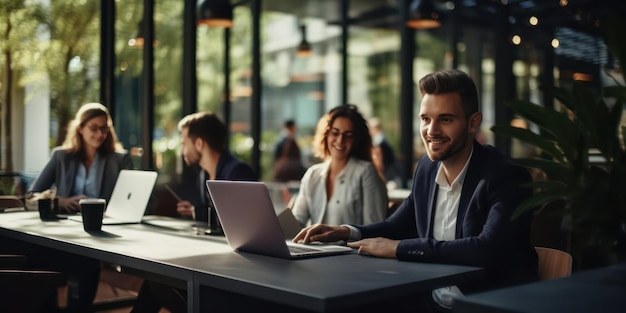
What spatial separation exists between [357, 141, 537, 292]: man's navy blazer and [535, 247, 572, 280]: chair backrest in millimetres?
45

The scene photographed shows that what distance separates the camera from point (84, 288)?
406cm

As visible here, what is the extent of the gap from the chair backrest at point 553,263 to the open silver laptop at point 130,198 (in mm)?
2045

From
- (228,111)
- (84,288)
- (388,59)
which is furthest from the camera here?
(388,59)

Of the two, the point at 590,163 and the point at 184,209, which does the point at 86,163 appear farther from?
the point at 590,163

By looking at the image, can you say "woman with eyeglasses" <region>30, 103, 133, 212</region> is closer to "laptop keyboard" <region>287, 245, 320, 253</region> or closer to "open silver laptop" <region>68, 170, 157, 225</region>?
"open silver laptop" <region>68, 170, 157, 225</region>

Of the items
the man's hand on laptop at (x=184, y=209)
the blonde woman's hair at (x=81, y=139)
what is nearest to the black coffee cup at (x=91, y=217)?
the man's hand on laptop at (x=184, y=209)

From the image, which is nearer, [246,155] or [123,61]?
[123,61]

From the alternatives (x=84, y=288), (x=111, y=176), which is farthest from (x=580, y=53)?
(x=84, y=288)

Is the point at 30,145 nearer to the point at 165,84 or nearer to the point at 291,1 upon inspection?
the point at 165,84

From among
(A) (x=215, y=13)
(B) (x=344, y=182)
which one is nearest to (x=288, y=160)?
(A) (x=215, y=13)

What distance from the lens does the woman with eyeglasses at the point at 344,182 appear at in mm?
4000

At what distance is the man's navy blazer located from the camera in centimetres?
230

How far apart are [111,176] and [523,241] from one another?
3.35m

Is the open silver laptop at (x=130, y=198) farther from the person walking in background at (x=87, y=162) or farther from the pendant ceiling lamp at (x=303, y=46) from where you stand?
the pendant ceiling lamp at (x=303, y=46)
